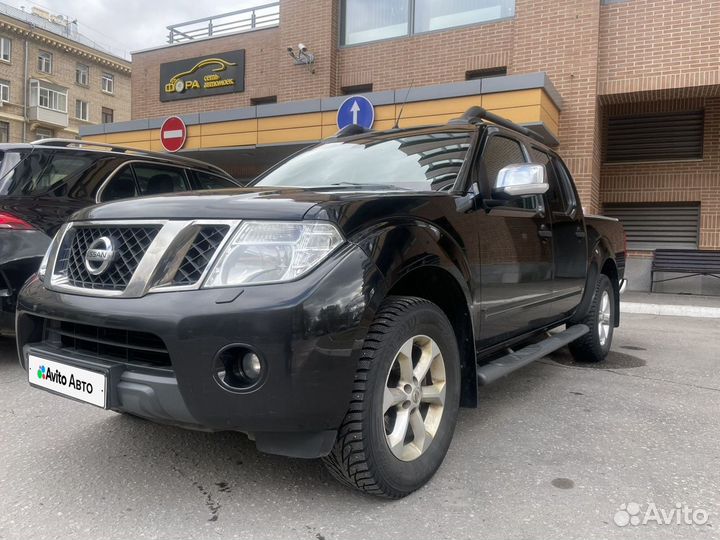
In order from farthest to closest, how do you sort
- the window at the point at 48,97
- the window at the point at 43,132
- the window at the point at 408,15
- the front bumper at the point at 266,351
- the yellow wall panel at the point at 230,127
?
1. the window at the point at 43,132
2. the window at the point at 48,97
3. the window at the point at 408,15
4. the yellow wall panel at the point at 230,127
5. the front bumper at the point at 266,351

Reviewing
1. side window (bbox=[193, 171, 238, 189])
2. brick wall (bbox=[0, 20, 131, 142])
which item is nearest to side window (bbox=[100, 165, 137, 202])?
side window (bbox=[193, 171, 238, 189])

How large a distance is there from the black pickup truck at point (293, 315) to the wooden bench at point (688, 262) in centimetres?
972

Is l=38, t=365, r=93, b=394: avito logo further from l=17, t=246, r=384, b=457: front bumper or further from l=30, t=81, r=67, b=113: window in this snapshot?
l=30, t=81, r=67, b=113: window

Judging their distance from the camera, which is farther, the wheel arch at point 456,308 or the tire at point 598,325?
the tire at point 598,325

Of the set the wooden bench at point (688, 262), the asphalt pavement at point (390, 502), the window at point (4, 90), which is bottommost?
the asphalt pavement at point (390, 502)

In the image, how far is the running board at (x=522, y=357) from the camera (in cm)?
278

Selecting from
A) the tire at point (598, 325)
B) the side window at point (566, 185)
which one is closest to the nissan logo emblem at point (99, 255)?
the side window at point (566, 185)

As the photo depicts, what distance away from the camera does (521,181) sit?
2857 millimetres

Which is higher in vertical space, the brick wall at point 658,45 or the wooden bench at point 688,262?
the brick wall at point 658,45

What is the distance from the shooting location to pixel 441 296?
2645 millimetres

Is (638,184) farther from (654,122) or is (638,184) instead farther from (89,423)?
(89,423)

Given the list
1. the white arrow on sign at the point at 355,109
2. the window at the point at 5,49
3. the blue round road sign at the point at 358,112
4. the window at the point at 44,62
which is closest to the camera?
the blue round road sign at the point at 358,112

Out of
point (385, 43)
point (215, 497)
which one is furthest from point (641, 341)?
point (385, 43)

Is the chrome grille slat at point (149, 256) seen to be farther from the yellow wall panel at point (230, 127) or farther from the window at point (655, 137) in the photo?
the window at point (655, 137)
